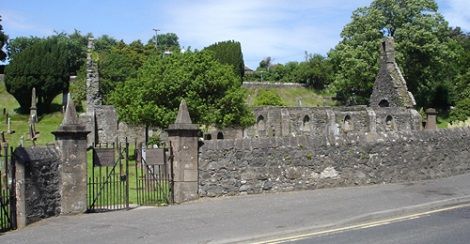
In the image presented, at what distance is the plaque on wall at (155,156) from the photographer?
42.8 feet

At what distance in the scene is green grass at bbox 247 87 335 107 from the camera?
66062 millimetres

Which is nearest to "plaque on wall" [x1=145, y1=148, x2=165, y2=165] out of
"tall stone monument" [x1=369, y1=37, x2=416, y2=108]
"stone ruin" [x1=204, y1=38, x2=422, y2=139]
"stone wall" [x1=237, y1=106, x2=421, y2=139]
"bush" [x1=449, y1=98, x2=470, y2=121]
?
"stone ruin" [x1=204, y1=38, x2=422, y2=139]

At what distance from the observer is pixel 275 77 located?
84125 mm

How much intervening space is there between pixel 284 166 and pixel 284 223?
389 centimetres

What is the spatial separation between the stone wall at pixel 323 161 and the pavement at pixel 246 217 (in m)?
0.45

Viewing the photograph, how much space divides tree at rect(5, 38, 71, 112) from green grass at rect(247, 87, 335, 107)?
2131cm

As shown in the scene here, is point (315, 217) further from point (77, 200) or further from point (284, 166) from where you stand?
point (77, 200)

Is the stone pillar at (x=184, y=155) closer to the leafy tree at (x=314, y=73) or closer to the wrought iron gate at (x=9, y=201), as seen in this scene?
the wrought iron gate at (x=9, y=201)

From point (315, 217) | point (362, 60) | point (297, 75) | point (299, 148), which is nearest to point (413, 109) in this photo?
point (362, 60)

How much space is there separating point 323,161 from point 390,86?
85.7 feet

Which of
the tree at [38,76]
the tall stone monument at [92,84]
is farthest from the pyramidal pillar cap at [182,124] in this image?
the tree at [38,76]

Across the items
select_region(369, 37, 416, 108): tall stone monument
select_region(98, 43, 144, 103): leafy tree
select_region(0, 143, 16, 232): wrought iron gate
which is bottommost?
select_region(0, 143, 16, 232): wrought iron gate

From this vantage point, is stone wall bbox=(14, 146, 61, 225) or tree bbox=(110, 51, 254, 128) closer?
stone wall bbox=(14, 146, 61, 225)

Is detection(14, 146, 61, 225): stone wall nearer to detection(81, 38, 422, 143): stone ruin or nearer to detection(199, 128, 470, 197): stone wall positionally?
detection(199, 128, 470, 197): stone wall
